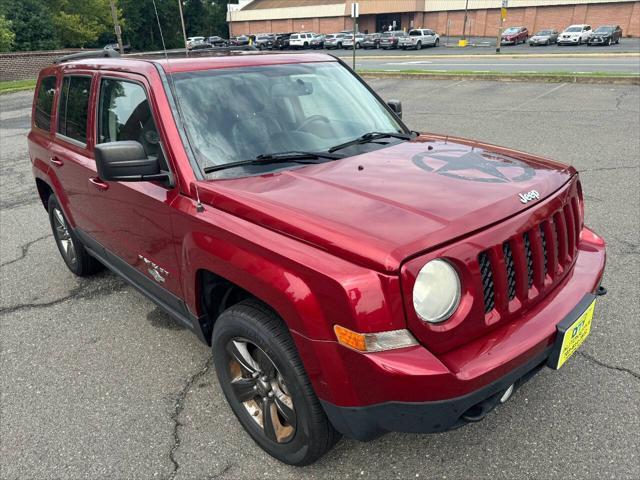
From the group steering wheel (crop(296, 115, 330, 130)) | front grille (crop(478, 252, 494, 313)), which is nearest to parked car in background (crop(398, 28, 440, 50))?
steering wheel (crop(296, 115, 330, 130))

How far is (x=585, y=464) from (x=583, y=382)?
630 millimetres

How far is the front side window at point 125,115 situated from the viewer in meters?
2.68

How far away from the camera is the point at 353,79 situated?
352cm

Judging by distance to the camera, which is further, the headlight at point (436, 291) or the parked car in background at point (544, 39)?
the parked car in background at point (544, 39)

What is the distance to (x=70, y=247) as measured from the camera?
443cm

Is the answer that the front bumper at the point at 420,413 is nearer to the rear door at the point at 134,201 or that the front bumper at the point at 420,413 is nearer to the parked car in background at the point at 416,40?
the rear door at the point at 134,201

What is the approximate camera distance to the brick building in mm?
50750

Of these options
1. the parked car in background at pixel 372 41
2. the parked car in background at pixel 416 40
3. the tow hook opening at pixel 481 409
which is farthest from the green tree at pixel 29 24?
the tow hook opening at pixel 481 409

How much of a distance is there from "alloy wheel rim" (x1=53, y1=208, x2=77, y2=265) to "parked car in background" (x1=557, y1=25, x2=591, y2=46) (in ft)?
139

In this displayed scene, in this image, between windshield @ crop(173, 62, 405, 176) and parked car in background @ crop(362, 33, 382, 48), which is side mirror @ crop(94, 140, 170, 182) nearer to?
windshield @ crop(173, 62, 405, 176)

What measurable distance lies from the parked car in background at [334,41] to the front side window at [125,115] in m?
48.8

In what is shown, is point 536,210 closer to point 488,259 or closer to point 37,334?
point 488,259

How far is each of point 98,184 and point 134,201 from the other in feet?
1.78

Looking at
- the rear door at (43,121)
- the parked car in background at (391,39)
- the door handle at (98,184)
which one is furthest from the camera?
the parked car in background at (391,39)
